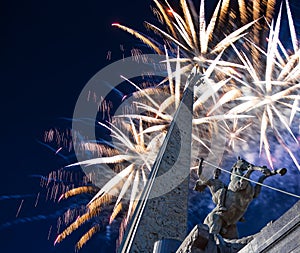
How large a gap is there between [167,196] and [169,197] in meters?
0.05

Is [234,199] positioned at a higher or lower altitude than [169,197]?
higher

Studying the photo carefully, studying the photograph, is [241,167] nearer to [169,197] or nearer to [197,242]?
[197,242]

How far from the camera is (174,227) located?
877 centimetres

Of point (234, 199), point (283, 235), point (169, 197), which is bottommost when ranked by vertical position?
point (169, 197)

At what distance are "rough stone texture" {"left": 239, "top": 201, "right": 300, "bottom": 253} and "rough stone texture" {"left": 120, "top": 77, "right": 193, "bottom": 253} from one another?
17.4 ft

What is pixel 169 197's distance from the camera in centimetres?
934

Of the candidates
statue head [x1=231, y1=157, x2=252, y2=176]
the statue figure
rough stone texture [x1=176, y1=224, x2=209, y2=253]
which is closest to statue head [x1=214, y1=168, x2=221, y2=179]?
the statue figure

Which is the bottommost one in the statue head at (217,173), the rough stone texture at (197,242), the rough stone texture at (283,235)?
the statue head at (217,173)

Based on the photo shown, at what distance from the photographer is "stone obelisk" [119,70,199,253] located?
8023mm

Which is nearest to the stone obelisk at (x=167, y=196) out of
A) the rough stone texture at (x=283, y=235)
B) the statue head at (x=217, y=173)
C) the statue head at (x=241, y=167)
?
the statue head at (x=217, y=173)

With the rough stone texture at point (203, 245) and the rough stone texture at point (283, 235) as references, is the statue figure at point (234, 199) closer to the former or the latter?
the rough stone texture at point (203, 245)

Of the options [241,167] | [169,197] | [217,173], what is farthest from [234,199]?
[169,197]

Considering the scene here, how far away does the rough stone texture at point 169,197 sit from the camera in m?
8.02

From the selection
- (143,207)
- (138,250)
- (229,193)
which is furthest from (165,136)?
(229,193)
